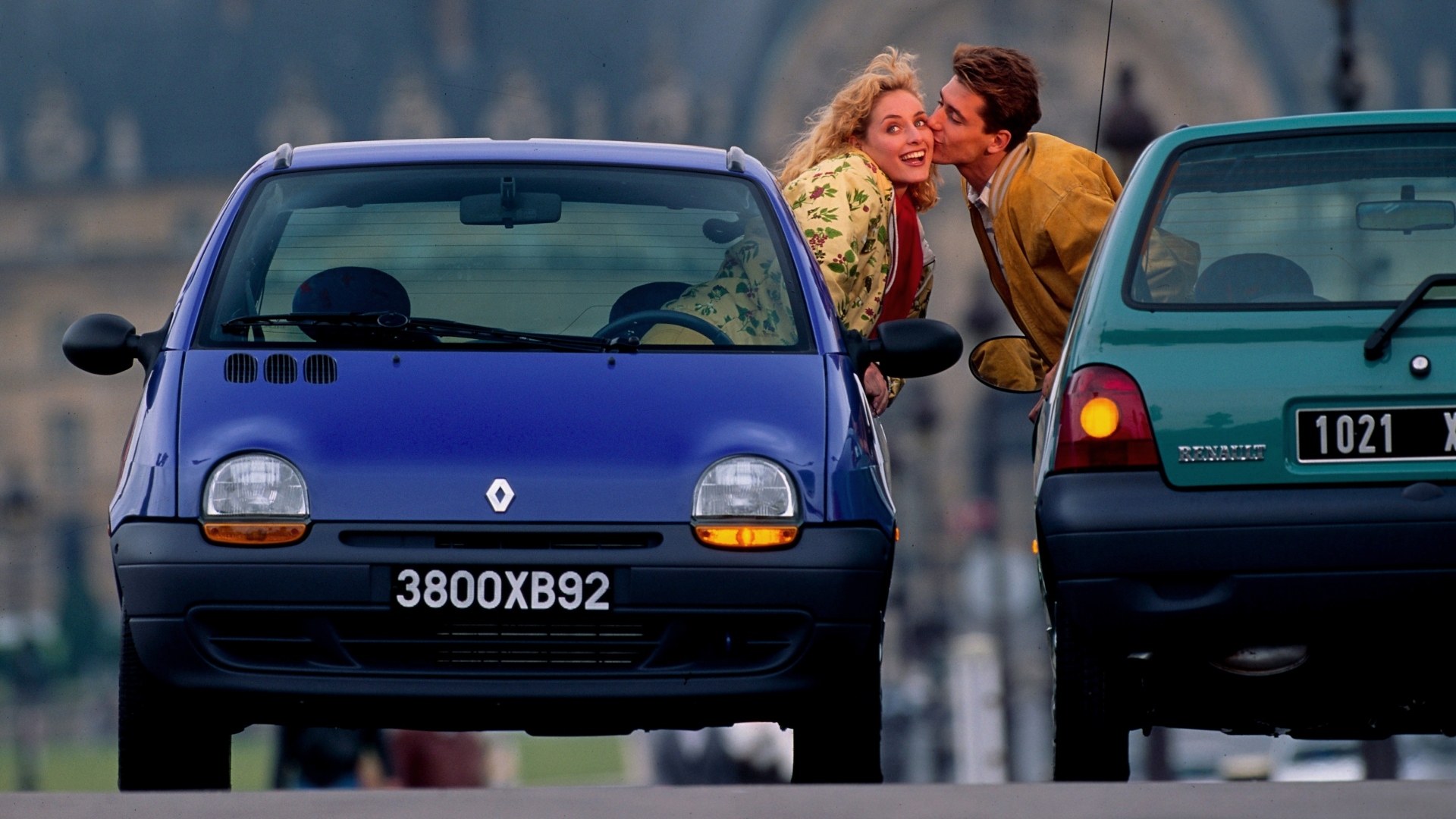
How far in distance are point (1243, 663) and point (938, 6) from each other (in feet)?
221

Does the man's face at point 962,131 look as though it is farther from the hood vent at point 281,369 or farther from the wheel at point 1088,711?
the hood vent at point 281,369

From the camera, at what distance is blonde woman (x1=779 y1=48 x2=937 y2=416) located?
6.25 metres

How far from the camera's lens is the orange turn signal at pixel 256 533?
188 inches

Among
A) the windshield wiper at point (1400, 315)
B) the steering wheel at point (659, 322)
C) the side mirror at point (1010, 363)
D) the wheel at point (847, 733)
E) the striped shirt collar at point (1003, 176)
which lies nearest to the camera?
the windshield wiper at point (1400, 315)

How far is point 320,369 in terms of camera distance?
505 cm

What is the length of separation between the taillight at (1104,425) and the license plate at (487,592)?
941 mm

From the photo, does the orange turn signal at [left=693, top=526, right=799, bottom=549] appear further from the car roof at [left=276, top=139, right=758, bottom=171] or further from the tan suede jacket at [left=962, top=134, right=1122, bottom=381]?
the tan suede jacket at [left=962, top=134, right=1122, bottom=381]

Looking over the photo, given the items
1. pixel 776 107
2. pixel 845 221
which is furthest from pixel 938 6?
pixel 845 221

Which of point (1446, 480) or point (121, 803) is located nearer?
point (121, 803)

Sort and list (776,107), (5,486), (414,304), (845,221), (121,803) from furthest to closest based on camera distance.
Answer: (5,486) → (776,107) → (845,221) → (414,304) → (121,803)

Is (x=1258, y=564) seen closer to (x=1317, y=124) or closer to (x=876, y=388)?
(x=1317, y=124)

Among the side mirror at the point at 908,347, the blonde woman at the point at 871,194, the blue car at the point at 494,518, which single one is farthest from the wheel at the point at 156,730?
the blonde woman at the point at 871,194

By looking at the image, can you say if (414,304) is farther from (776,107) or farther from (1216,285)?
(776,107)

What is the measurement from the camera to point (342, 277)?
5.38 metres
